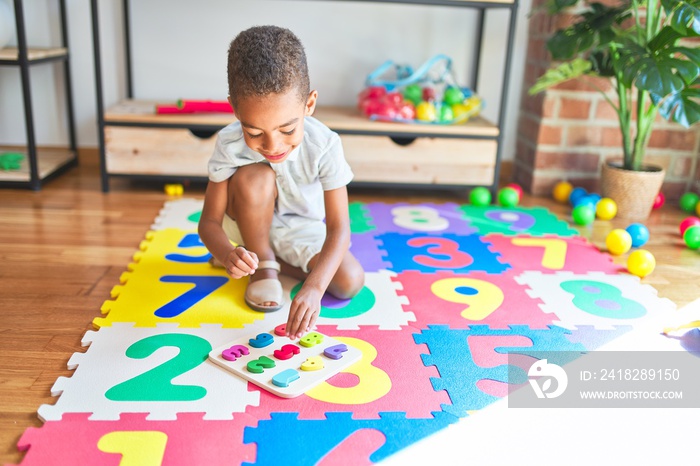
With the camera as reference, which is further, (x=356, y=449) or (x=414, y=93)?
(x=414, y=93)

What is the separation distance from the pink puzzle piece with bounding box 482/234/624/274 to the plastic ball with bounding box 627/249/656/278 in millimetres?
40

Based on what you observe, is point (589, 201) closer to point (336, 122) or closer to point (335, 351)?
point (336, 122)

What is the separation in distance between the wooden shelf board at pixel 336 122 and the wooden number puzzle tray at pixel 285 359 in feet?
3.37

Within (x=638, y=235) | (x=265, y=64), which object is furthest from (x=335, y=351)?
(x=638, y=235)

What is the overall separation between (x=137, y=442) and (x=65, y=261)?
787mm

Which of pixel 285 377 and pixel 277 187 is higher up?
pixel 277 187

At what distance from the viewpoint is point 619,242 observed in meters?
1.75

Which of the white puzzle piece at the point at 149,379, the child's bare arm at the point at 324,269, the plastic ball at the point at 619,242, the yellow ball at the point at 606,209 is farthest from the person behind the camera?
the yellow ball at the point at 606,209

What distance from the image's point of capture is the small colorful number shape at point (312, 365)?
1.10m

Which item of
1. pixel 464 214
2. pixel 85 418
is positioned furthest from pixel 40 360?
pixel 464 214

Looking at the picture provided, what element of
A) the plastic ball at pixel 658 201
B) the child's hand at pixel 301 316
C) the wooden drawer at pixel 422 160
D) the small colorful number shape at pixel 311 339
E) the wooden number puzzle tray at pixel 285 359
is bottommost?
the wooden number puzzle tray at pixel 285 359

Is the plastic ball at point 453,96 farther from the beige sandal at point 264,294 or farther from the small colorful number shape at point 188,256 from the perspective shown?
the beige sandal at point 264,294

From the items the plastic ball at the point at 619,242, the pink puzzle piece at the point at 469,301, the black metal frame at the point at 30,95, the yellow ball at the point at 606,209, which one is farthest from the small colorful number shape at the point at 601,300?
the black metal frame at the point at 30,95

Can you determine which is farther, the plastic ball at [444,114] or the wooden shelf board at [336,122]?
the plastic ball at [444,114]
